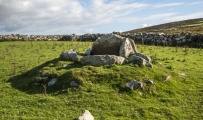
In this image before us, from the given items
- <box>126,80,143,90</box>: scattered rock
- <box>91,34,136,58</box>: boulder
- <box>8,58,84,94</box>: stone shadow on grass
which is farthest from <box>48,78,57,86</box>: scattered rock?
<box>91,34,136,58</box>: boulder

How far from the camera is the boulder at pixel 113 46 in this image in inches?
858

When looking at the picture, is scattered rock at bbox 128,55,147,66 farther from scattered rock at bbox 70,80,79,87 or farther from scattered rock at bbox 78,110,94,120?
scattered rock at bbox 78,110,94,120

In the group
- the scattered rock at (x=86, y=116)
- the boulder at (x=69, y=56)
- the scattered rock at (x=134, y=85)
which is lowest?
the scattered rock at (x=86, y=116)

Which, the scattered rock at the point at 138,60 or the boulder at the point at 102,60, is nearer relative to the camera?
the scattered rock at the point at 138,60

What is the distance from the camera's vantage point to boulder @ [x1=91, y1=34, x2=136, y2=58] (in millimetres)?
21781

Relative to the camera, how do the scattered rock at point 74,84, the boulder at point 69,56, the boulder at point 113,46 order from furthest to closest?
the boulder at point 113,46 < the boulder at point 69,56 < the scattered rock at point 74,84

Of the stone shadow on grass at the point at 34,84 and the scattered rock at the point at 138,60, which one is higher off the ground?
the scattered rock at the point at 138,60

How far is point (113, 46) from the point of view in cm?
2256

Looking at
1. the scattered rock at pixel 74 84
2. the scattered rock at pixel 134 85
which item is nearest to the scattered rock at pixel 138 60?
the scattered rock at pixel 134 85

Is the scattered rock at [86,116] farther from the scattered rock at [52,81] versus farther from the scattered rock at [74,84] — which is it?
the scattered rock at [52,81]

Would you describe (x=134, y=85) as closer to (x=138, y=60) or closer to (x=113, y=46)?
(x=138, y=60)

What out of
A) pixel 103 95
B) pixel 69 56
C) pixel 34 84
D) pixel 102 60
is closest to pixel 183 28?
pixel 69 56

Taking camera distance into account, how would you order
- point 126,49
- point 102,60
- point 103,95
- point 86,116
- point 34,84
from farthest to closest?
1. point 126,49
2. point 102,60
3. point 34,84
4. point 103,95
5. point 86,116

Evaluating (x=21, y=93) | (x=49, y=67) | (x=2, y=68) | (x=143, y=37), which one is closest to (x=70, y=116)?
(x=21, y=93)
